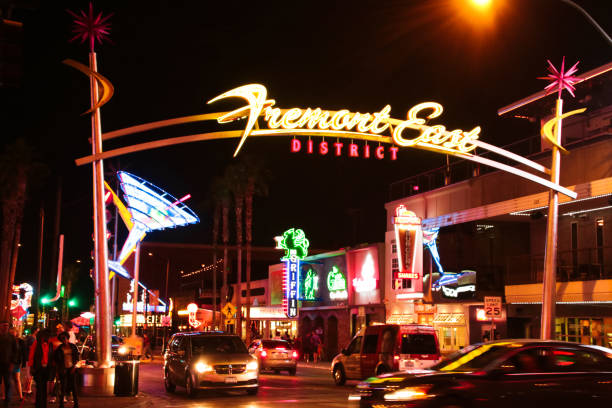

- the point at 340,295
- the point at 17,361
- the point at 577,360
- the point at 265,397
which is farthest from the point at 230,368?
the point at 340,295

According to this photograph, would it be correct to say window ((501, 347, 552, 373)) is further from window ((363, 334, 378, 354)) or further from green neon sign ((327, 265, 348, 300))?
green neon sign ((327, 265, 348, 300))

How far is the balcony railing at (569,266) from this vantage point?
94.9 feet

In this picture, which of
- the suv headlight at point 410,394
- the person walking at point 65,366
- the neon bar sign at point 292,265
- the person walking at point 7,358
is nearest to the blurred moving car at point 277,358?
the neon bar sign at point 292,265

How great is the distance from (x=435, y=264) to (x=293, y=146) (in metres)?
15.3

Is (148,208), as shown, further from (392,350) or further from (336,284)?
(392,350)

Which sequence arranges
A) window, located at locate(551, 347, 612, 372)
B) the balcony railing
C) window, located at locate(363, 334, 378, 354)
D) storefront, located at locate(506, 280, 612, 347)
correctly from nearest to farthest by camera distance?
window, located at locate(551, 347, 612, 372)
window, located at locate(363, 334, 378, 354)
storefront, located at locate(506, 280, 612, 347)
the balcony railing

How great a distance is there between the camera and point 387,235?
4159cm

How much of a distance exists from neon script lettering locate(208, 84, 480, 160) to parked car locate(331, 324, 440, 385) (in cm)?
594

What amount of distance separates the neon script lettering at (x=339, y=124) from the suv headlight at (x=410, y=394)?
11984 mm

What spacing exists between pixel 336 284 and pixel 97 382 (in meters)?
28.6

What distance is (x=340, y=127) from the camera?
24.2m

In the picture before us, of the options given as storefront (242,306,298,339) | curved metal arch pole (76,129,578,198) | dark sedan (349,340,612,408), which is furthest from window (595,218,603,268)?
storefront (242,306,298,339)

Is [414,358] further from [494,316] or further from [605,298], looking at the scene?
[605,298]

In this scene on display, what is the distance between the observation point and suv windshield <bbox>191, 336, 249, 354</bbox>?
70.7 feet
